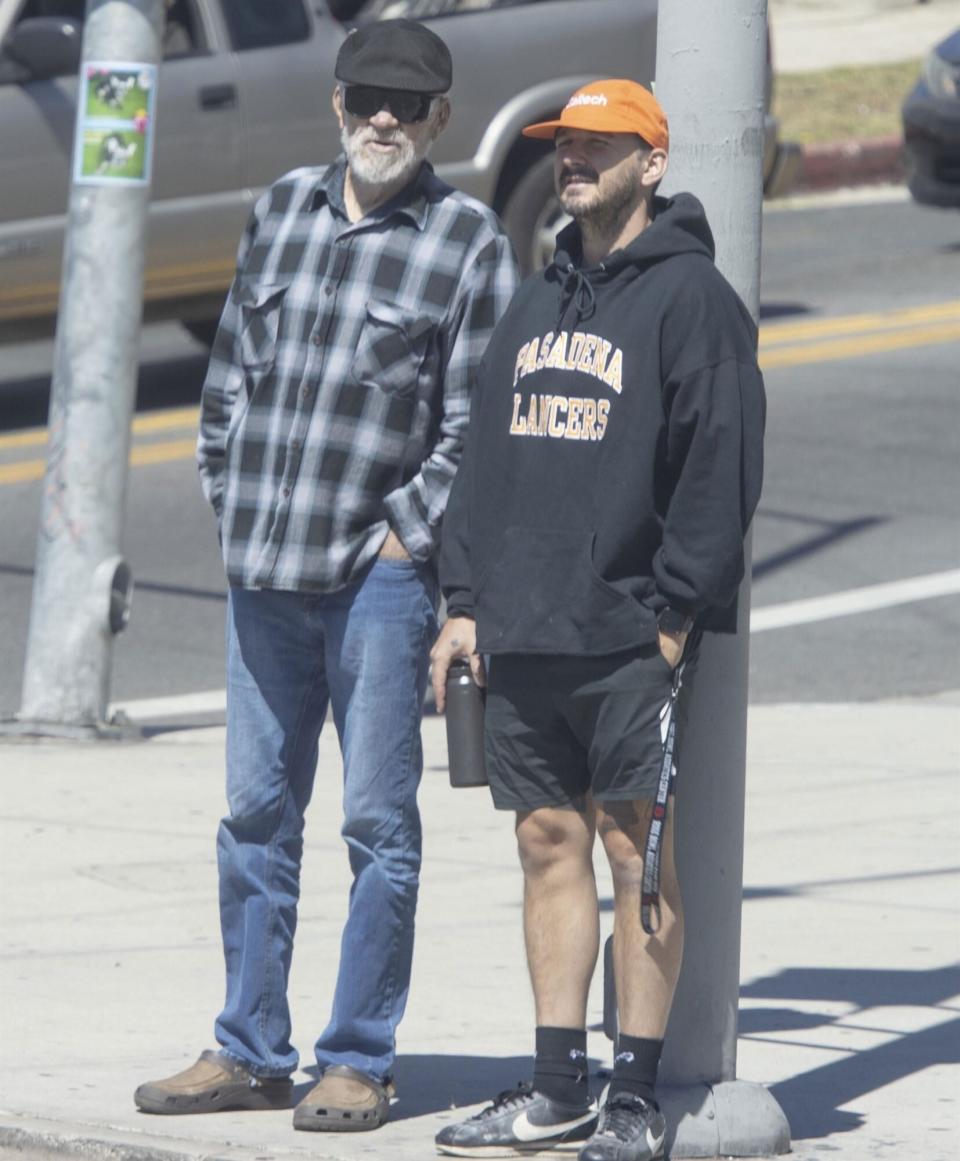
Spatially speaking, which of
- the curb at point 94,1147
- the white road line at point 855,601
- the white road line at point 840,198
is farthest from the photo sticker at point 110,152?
the white road line at point 840,198

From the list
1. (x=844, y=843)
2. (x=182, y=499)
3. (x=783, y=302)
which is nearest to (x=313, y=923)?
(x=844, y=843)

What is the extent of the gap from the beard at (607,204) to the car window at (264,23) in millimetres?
8863

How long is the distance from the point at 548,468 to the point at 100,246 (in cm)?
439

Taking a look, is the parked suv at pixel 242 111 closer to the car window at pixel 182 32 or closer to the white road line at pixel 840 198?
the car window at pixel 182 32

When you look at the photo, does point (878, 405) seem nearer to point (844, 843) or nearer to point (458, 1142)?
point (844, 843)

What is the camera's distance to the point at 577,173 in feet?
14.6

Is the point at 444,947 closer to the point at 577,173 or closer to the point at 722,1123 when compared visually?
the point at 722,1123

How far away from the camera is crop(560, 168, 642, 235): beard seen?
445cm

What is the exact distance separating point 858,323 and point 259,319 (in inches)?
439

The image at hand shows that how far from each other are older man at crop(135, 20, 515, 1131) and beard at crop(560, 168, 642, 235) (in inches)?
15.3

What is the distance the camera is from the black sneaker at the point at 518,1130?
15.0 ft

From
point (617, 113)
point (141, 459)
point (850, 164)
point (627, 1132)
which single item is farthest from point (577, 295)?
point (850, 164)

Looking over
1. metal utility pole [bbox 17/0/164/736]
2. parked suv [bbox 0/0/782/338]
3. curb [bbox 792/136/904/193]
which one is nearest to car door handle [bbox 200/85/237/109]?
parked suv [bbox 0/0/782/338]

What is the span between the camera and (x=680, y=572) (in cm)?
434
